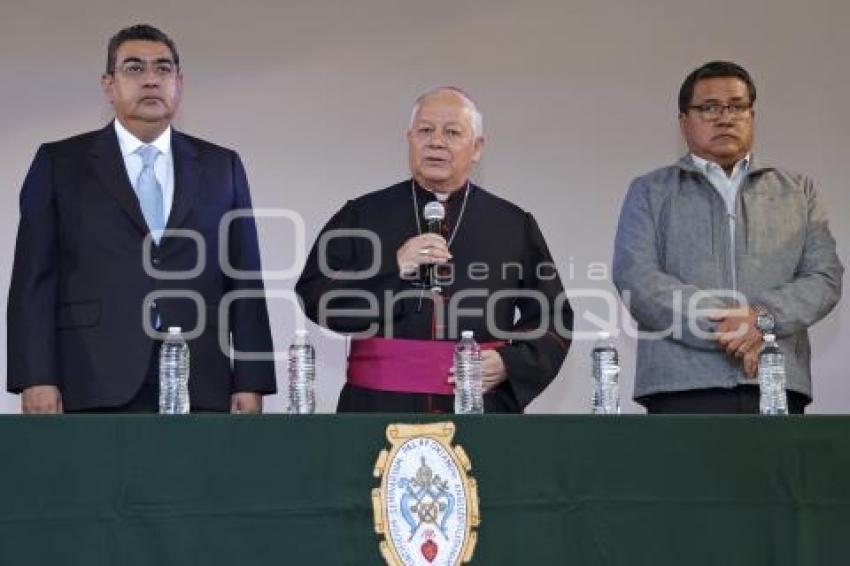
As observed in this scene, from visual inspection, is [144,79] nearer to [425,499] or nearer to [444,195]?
[444,195]

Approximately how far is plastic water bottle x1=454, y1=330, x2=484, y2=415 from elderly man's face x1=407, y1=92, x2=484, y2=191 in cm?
61

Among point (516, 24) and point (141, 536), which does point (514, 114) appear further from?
point (141, 536)

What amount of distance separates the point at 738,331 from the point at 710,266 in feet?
0.98

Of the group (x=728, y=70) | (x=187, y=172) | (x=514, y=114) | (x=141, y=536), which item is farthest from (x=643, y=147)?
(x=141, y=536)

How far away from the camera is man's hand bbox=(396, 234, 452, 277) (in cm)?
429

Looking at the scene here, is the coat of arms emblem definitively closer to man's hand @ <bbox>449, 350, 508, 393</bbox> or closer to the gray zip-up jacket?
man's hand @ <bbox>449, 350, 508, 393</bbox>

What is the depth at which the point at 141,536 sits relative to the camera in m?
3.47

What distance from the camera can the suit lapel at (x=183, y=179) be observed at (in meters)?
4.50

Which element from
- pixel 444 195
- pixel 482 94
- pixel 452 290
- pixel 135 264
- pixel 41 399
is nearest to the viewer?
pixel 41 399

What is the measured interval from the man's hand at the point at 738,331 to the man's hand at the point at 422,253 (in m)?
0.81

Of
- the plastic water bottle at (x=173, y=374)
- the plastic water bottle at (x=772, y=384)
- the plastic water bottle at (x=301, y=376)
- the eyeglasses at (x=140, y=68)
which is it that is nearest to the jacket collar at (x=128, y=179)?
the eyeglasses at (x=140, y=68)

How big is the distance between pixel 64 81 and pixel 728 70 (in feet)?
7.50

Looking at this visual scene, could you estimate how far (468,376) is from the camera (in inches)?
169

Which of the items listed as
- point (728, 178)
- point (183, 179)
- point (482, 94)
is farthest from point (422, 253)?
point (482, 94)
